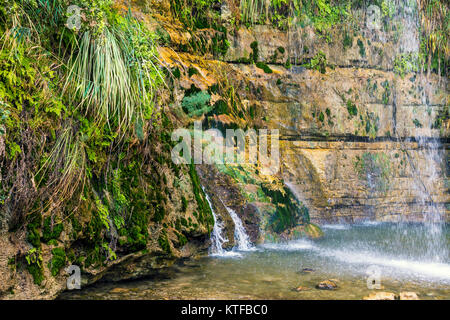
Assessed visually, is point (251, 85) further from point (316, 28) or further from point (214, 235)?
point (214, 235)

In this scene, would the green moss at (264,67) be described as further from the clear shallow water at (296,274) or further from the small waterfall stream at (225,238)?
the clear shallow water at (296,274)

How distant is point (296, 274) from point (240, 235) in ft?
6.08

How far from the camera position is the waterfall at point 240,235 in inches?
279

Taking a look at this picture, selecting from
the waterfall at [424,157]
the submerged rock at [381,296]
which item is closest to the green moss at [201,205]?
the submerged rock at [381,296]

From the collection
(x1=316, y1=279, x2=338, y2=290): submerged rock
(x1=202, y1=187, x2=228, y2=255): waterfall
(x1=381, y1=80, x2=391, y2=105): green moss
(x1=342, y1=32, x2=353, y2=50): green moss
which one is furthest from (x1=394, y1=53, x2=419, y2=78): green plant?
(x1=316, y1=279, x2=338, y2=290): submerged rock

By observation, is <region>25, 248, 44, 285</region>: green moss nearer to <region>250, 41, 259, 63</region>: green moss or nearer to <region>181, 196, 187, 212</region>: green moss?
<region>181, 196, 187, 212</region>: green moss

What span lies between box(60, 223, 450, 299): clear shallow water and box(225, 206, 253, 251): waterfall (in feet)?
0.73

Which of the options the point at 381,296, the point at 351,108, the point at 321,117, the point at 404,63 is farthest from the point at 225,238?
the point at 404,63

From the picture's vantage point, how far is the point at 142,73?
4.61 metres

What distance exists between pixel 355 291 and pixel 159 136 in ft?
9.74

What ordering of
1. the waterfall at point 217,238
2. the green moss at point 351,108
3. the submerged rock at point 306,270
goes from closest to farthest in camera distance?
the submerged rock at point 306,270
the waterfall at point 217,238
the green moss at point 351,108

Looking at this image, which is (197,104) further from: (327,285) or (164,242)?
(327,285)

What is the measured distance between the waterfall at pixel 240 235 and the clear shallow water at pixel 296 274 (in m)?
0.22

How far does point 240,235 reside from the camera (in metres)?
7.21
